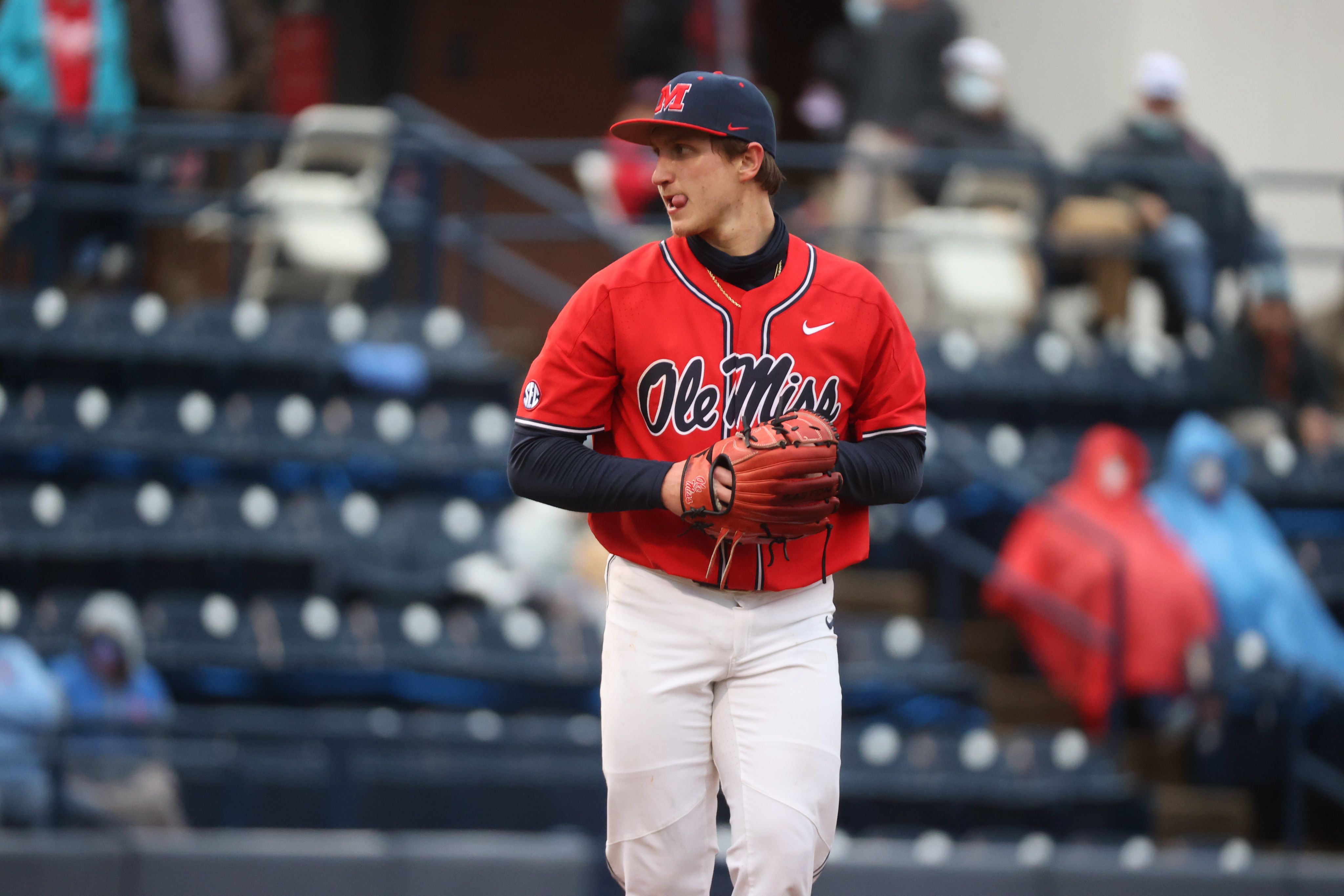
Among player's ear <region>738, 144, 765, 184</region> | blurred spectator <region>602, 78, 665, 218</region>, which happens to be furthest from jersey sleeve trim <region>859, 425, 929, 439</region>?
blurred spectator <region>602, 78, 665, 218</region>

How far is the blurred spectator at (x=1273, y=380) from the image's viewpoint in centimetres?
898

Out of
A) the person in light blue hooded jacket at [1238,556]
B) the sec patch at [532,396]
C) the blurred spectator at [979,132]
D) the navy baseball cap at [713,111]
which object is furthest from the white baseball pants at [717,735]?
the blurred spectator at [979,132]

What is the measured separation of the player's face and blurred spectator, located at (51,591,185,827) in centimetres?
352

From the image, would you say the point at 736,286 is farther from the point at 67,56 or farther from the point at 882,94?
the point at 67,56

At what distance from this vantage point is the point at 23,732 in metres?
5.97

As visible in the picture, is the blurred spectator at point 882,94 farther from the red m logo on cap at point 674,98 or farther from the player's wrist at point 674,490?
the player's wrist at point 674,490

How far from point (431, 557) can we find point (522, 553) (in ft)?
1.48

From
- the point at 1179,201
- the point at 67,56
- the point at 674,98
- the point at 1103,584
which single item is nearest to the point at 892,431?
the point at 674,98

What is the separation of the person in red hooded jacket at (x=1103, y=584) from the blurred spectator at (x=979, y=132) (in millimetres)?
1946

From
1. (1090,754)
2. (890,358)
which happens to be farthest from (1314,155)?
(890,358)

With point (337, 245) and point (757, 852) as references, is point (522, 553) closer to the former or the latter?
point (337, 245)

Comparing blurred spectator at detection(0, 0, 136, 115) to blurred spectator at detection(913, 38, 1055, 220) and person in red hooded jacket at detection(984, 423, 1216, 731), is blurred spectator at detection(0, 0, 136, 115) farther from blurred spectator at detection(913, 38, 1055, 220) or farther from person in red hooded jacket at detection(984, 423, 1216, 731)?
person in red hooded jacket at detection(984, 423, 1216, 731)

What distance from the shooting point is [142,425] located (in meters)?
8.20

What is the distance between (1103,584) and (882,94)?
3.36 metres
